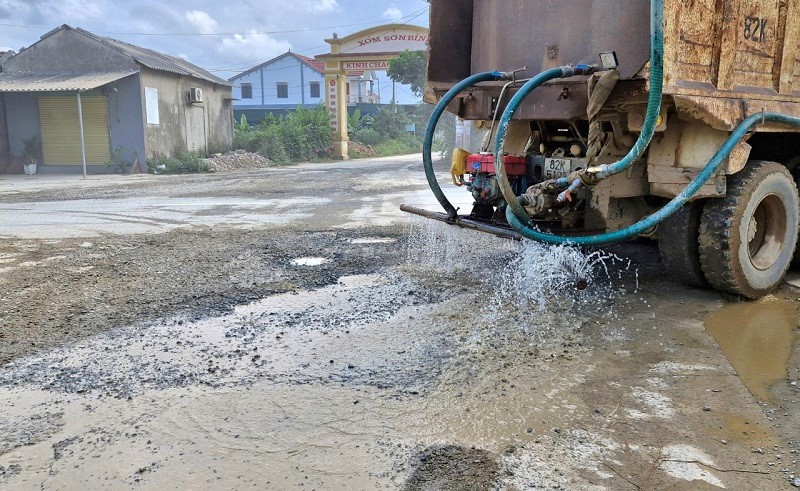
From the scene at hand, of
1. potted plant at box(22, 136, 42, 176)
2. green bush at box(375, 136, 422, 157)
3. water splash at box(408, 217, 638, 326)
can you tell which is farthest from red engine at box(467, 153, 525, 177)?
green bush at box(375, 136, 422, 157)

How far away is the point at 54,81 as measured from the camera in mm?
19531

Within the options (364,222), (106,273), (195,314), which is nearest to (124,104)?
(364,222)

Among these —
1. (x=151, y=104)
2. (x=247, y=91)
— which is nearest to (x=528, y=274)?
(x=151, y=104)

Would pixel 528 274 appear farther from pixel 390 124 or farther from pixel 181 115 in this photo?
pixel 390 124

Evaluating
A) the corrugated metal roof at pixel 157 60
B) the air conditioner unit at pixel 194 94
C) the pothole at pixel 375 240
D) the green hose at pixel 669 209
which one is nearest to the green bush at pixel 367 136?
the corrugated metal roof at pixel 157 60

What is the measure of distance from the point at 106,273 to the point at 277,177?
11753mm

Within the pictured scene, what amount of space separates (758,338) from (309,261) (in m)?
3.76

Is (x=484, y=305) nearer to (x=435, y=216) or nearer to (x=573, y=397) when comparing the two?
(x=435, y=216)

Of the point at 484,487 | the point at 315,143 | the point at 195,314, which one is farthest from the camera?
the point at 315,143

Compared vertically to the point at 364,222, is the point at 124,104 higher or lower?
higher

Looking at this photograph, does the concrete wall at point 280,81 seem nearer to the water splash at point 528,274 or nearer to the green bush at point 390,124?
the green bush at point 390,124

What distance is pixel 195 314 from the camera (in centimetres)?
438

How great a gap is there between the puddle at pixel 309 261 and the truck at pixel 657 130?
1339mm

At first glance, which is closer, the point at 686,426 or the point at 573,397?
the point at 686,426
